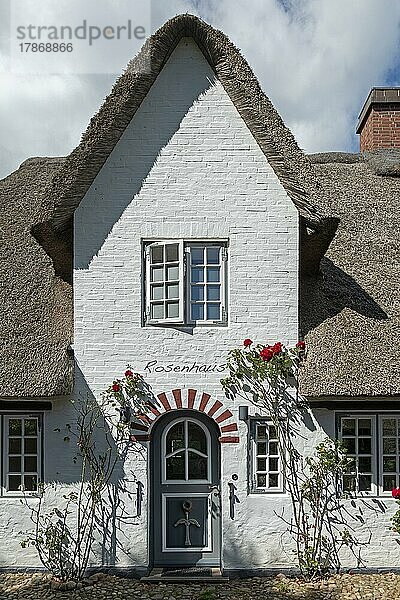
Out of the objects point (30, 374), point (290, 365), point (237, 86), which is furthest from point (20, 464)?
point (237, 86)

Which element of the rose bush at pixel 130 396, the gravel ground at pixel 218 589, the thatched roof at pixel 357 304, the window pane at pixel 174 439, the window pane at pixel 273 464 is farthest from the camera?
the window pane at pixel 174 439

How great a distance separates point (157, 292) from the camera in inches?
387

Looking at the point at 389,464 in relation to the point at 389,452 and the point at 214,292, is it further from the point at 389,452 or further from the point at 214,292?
the point at 214,292

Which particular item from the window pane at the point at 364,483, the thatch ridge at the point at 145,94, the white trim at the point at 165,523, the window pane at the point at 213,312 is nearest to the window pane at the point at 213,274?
the window pane at the point at 213,312

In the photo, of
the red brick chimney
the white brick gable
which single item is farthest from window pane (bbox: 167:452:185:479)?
the red brick chimney

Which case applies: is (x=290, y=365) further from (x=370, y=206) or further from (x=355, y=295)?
(x=370, y=206)

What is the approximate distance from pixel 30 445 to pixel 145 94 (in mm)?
4996

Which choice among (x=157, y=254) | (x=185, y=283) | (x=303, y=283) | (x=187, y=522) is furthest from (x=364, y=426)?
(x=157, y=254)

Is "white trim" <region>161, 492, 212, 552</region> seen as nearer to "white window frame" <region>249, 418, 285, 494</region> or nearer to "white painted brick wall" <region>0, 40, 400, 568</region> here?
"white painted brick wall" <region>0, 40, 400, 568</region>

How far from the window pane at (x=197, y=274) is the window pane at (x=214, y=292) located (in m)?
0.16

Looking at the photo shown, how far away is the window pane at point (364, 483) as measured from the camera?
9772mm

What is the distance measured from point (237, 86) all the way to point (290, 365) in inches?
149

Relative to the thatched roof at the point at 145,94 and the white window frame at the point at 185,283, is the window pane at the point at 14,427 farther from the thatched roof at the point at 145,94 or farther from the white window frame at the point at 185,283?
the thatched roof at the point at 145,94

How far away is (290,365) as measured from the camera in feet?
31.6
